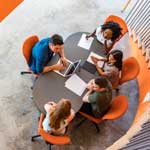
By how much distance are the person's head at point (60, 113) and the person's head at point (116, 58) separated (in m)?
1.02

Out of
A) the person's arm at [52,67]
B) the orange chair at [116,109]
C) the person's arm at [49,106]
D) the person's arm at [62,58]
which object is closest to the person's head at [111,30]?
the person's arm at [62,58]

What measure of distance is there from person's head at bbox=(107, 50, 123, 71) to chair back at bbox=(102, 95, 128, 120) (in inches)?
19.9

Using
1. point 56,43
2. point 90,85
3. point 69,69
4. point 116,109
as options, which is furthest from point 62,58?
point 116,109

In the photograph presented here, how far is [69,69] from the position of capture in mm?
3973

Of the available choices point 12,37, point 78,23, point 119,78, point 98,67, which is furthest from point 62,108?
point 78,23

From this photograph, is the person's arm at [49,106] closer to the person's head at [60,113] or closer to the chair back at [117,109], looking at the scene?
the person's head at [60,113]

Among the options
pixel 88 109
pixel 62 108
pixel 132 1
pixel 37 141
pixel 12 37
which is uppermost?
pixel 132 1

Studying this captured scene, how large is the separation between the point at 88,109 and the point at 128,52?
1.87 m

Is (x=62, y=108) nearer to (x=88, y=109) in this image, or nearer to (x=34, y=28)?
(x=88, y=109)

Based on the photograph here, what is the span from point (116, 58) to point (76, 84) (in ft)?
2.18

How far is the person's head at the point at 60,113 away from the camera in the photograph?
3.31 meters

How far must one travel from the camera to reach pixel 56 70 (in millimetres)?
3951

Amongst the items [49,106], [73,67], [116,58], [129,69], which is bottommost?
[49,106]

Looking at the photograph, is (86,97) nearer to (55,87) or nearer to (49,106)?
(55,87)
